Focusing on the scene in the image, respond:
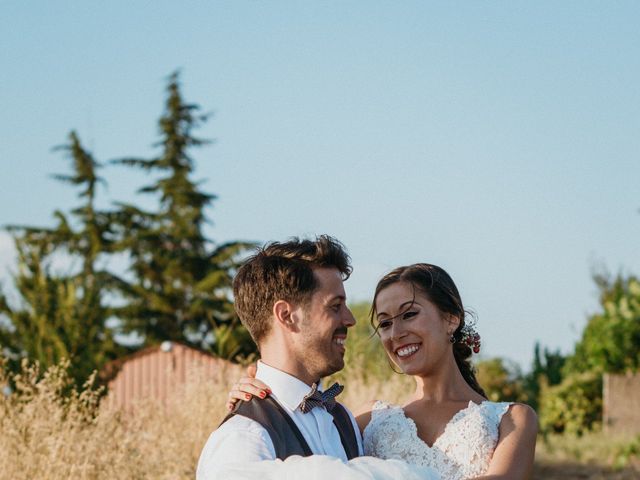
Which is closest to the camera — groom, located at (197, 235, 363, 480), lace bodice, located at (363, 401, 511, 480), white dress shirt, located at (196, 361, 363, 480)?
white dress shirt, located at (196, 361, 363, 480)

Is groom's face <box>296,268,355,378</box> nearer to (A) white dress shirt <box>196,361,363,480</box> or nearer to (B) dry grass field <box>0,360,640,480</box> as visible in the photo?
(A) white dress shirt <box>196,361,363,480</box>

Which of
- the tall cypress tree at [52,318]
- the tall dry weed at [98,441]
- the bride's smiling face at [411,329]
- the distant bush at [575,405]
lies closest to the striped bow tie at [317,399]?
the bride's smiling face at [411,329]

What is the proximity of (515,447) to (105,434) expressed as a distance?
347 centimetres

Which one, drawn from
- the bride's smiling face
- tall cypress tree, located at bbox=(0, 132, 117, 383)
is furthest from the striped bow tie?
tall cypress tree, located at bbox=(0, 132, 117, 383)

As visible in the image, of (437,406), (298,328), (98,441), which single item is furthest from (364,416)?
(98,441)

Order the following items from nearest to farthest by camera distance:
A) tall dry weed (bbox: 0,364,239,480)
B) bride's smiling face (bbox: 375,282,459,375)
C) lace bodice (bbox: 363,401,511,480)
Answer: lace bodice (bbox: 363,401,511,480) < bride's smiling face (bbox: 375,282,459,375) < tall dry weed (bbox: 0,364,239,480)

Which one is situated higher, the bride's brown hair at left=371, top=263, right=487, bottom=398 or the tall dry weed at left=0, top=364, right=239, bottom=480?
the bride's brown hair at left=371, top=263, right=487, bottom=398

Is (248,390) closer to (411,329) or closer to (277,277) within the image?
(277,277)

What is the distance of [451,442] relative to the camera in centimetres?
351

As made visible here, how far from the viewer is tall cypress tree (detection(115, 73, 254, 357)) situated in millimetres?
33125

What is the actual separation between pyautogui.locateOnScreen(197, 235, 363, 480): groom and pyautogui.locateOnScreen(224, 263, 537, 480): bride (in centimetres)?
46

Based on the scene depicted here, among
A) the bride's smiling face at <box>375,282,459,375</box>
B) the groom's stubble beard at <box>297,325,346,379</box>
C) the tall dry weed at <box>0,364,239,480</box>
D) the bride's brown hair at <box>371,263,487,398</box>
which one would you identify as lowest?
the tall dry weed at <box>0,364,239,480</box>

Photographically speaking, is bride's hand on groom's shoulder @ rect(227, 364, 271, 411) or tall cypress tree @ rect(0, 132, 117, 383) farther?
tall cypress tree @ rect(0, 132, 117, 383)

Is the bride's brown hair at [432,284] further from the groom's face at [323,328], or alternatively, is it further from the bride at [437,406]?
the groom's face at [323,328]
